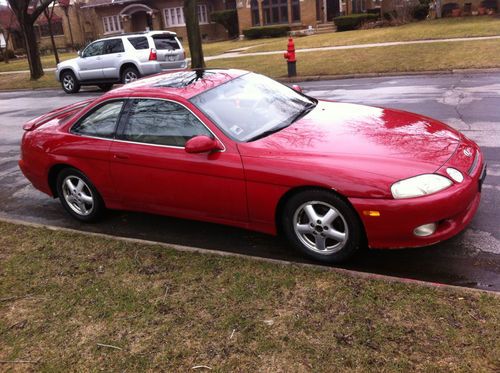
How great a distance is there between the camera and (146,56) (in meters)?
16.2

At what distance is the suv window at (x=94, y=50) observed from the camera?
17047 millimetres

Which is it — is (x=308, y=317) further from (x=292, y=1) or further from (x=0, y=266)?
(x=292, y=1)

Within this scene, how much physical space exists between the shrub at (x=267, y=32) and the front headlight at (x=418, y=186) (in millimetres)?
35280

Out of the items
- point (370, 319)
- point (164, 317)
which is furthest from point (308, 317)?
point (164, 317)

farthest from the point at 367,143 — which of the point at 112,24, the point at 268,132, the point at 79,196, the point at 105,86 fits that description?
the point at 112,24

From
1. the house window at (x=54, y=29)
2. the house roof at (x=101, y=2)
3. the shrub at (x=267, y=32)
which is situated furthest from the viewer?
the house window at (x=54, y=29)

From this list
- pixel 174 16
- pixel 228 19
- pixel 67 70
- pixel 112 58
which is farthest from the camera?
pixel 174 16

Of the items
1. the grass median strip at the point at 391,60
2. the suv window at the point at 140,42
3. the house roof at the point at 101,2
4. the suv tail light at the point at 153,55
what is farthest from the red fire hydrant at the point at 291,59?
the house roof at the point at 101,2

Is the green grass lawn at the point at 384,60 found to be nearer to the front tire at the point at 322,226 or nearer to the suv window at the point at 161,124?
the suv window at the point at 161,124

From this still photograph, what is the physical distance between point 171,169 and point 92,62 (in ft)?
46.7

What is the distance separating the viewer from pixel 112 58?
54.5 ft

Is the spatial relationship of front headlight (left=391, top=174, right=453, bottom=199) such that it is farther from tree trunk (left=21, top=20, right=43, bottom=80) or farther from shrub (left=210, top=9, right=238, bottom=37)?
shrub (left=210, top=9, right=238, bottom=37)

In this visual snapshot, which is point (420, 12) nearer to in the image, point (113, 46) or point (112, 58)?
point (113, 46)

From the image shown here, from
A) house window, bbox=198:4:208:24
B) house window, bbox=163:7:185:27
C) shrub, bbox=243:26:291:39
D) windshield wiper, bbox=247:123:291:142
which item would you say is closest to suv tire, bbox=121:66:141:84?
windshield wiper, bbox=247:123:291:142
